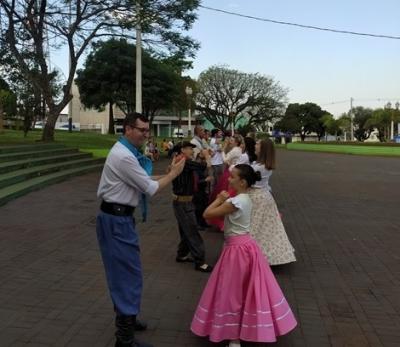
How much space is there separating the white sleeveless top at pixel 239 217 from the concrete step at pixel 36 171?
8.80 metres

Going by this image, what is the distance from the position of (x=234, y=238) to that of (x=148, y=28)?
1768 cm

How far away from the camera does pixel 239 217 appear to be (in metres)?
4.44

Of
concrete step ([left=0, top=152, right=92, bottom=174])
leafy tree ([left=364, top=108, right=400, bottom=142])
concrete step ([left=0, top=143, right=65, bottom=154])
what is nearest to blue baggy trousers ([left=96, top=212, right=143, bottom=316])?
concrete step ([left=0, top=152, right=92, bottom=174])

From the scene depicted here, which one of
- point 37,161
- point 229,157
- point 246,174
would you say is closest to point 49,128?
point 37,161

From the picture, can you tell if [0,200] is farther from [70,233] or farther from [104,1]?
[104,1]

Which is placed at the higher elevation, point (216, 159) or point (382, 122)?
point (382, 122)

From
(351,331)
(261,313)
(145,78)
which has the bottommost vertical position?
(351,331)

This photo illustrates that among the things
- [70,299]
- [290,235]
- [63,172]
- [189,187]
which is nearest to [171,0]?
[63,172]

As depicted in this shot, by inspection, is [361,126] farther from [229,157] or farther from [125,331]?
[125,331]

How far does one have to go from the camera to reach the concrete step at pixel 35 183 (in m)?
11.4

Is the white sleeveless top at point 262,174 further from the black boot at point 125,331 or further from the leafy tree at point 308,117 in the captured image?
the leafy tree at point 308,117

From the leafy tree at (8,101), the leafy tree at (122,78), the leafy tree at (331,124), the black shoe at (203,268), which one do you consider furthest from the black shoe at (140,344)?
the leafy tree at (331,124)

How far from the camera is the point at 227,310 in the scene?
14.0ft

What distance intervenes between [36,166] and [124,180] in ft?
41.0
